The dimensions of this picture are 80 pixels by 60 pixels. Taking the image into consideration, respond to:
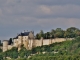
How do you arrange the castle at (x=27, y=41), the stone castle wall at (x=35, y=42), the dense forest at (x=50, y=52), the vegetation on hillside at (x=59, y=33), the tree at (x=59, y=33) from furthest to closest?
the vegetation on hillside at (x=59, y=33) → the tree at (x=59, y=33) → the castle at (x=27, y=41) → the stone castle wall at (x=35, y=42) → the dense forest at (x=50, y=52)

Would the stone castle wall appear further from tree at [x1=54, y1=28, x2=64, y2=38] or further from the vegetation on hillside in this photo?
tree at [x1=54, y1=28, x2=64, y2=38]

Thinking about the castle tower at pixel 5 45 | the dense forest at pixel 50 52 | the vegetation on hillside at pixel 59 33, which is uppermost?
the vegetation on hillside at pixel 59 33

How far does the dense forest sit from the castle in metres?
0.98

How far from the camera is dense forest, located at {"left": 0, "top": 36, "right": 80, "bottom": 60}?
4003 inches

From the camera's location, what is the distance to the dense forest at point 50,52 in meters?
102

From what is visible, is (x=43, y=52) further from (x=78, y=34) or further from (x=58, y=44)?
(x=78, y=34)

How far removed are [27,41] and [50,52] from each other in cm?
849

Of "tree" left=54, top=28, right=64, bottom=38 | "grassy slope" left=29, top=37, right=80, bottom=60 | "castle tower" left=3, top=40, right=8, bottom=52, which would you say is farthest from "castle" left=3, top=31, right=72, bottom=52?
"tree" left=54, top=28, right=64, bottom=38

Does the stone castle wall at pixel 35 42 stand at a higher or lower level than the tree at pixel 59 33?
lower

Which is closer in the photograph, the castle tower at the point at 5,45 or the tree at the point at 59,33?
the tree at the point at 59,33

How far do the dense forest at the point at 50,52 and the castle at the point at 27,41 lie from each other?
976mm

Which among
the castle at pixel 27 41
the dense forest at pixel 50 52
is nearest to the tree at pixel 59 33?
the castle at pixel 27 41

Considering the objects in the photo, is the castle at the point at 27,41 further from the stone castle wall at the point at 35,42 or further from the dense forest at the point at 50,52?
the dense forest at the point at 50,52

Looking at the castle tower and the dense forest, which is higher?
the castle tower
